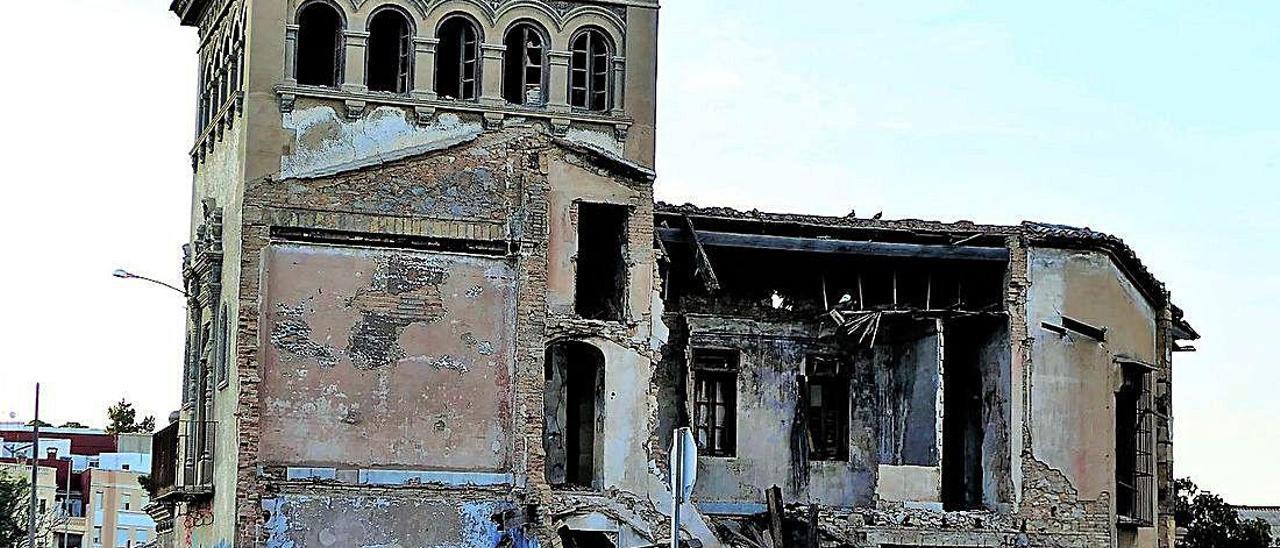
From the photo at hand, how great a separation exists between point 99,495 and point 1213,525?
4428 cm

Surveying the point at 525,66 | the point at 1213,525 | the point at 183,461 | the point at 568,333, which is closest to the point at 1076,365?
the point at 568,333

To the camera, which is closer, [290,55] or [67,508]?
[290,55]

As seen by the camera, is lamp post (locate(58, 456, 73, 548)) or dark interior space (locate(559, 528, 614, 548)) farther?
lamp post (locate(58, 456, 73, 548))

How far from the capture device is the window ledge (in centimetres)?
3108

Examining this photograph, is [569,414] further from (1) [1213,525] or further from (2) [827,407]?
(1) [1213,525]

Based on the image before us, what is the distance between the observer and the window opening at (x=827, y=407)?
34.8 meters

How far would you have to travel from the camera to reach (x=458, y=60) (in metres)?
32.3

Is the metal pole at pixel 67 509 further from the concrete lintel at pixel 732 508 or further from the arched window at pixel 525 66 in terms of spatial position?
the arched window at pixel 525 66

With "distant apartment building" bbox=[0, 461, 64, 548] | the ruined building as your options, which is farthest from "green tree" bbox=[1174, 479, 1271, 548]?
"distant apartment building" bbox=[0, 461, 64, 548]

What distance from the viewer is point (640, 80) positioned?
32.7m

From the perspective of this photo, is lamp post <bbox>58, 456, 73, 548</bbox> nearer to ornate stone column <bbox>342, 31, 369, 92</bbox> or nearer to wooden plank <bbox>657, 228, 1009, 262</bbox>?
ornate stone column <bbox>342, 31, 369, 92</bbox>

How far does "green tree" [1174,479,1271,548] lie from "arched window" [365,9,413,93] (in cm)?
2656

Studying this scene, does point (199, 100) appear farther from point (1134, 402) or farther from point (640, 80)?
point (1134, 402)

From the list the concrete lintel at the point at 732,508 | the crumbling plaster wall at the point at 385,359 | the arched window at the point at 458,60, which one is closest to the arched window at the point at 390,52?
the arched window at the point at 458,60
